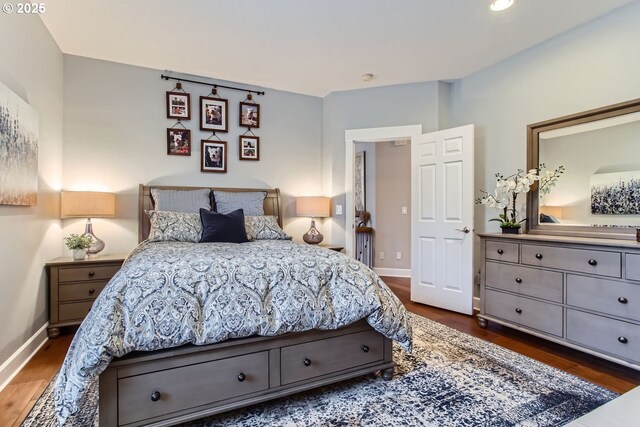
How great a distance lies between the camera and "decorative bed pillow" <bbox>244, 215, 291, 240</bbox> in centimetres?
339

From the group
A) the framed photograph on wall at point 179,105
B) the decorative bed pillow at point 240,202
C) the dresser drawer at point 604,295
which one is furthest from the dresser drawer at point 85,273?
the dresser drawer at point 604,295

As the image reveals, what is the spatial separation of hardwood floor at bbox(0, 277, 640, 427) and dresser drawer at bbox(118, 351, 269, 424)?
0.74 meters

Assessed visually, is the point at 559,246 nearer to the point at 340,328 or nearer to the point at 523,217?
the point at 523,217

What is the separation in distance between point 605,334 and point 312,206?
2.89 meters

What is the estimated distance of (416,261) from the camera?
13.3ft

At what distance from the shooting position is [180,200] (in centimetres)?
356

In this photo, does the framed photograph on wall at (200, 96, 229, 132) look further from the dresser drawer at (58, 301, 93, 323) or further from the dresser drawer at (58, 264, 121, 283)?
the dresser drawer at (58, 301, 93, 323)

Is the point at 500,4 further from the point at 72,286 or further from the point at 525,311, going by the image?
the point at 72,286

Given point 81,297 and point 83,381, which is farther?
point 81,297

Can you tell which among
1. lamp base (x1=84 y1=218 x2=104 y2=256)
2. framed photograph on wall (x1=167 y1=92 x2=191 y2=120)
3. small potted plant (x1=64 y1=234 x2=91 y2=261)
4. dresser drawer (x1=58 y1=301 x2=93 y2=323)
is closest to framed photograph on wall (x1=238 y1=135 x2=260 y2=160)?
framed photograph on wall (x1=167 y1=92 x2=191 y2=120)

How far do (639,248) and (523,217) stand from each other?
1166mm

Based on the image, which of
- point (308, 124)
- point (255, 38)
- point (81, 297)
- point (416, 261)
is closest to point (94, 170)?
point (81, 297)

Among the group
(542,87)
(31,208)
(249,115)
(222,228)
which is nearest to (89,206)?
(31,208)

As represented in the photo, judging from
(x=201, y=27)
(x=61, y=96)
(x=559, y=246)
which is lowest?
(x=559, y=246)
